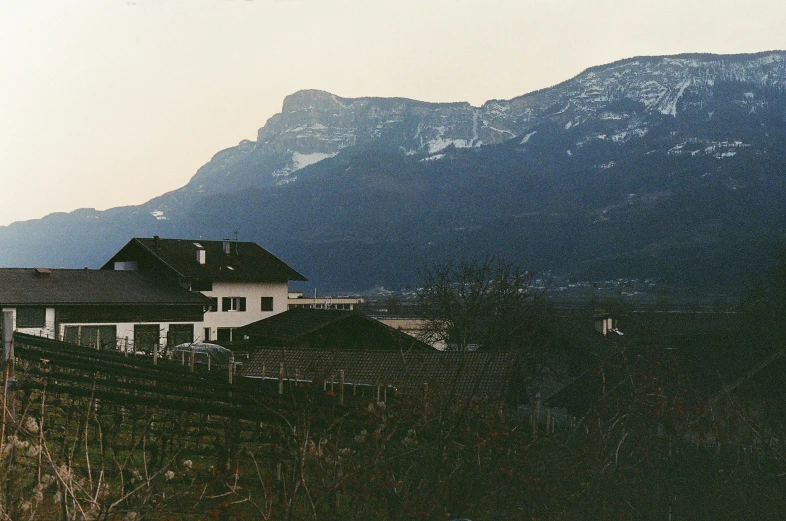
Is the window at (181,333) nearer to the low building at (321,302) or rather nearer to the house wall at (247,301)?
the house wall at (247,301)

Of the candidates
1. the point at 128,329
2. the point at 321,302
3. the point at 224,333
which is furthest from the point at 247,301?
the point at 321,302

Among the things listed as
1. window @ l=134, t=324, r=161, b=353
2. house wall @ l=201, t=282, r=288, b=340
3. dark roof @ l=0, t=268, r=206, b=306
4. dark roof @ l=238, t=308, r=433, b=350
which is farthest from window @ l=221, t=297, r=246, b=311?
dark roof @ l=238, t=308, r=433, b=350

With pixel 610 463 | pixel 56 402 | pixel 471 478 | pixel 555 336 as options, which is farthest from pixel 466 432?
pixel 555 336

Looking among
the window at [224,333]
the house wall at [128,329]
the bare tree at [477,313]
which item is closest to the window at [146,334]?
the house wall at [128,329]

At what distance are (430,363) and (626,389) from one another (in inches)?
489

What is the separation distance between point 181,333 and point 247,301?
463 inches

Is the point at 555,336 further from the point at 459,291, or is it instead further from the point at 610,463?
the point at 610,463

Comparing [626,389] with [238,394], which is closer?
[238,394]

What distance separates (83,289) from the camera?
46.4 metres

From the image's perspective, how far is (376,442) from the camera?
642 cm

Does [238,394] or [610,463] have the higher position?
[238,394]

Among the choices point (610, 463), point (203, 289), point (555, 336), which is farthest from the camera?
point (203, 289)

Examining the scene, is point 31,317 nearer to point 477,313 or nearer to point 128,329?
point 128,329

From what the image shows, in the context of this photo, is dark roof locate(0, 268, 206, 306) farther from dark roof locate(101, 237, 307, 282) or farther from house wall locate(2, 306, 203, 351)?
dark roof locate(101, 237, 307, 282)
